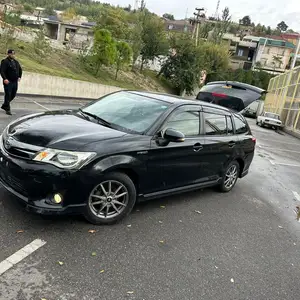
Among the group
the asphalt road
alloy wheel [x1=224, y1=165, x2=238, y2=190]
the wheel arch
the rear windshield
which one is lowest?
the asphalt road

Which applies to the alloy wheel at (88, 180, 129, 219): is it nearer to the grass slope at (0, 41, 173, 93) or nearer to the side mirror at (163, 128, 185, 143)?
the side mirror at (163, 128, 185, 143)

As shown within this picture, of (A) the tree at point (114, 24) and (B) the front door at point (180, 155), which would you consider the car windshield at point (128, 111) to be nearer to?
(B) the front door at point (180, 155)

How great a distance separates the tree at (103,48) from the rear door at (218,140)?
81.3ft

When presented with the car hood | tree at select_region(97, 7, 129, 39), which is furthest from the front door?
tree at select_region(97, 7, 129, 39)

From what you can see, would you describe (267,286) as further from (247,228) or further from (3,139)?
(3,139)

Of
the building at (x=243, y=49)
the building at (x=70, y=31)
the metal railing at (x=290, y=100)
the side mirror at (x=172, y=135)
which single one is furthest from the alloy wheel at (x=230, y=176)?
the building at (x=243, y=49)

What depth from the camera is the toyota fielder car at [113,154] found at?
3646 mm

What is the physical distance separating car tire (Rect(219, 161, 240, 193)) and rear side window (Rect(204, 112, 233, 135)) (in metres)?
0.64

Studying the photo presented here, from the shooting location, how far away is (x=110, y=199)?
4.08 metres

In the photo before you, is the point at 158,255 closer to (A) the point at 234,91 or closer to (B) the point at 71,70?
(A) the point at 234,91

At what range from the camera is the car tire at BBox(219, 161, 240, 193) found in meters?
6.10

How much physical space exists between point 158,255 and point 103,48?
27.5 meters

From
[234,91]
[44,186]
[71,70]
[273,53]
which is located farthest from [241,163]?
[273,53]

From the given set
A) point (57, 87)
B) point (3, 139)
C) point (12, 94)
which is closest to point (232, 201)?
point (3, 139)
